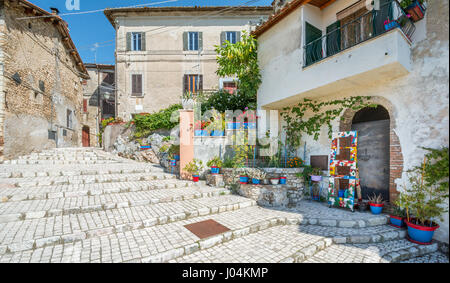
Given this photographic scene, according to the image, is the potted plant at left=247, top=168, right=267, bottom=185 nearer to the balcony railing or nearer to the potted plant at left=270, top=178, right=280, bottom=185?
the potted plant at left=270, top=178, right=280, bottom=185

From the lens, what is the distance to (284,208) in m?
5.31

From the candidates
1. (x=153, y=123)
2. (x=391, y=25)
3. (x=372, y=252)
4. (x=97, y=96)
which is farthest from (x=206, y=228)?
(x=97, y=96)

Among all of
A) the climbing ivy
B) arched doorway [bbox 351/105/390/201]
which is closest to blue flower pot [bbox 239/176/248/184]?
the climbing ivy

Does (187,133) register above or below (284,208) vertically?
above

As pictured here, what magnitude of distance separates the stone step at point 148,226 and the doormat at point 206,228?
4.9 inches

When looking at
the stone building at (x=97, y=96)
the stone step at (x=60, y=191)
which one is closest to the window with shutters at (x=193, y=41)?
the stone building at (x=97, y=96)

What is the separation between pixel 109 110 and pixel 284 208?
63.8 feet

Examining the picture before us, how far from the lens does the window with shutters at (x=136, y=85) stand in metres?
14.8

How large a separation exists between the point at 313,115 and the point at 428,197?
358cm

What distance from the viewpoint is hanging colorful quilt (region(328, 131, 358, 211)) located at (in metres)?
5.17

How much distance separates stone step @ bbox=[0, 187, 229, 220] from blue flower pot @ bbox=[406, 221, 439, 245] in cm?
465

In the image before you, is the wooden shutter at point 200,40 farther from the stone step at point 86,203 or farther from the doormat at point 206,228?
the doormat at point 206,228

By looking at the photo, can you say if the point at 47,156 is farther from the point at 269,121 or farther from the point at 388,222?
the point at 388,222
